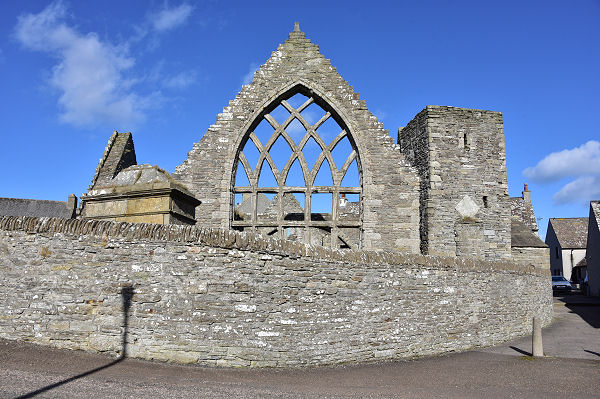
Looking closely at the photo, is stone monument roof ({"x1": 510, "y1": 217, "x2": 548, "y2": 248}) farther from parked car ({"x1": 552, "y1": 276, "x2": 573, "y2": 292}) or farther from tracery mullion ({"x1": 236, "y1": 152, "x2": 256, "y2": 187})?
parked car ({"x1": 552, "y1": 276, "x2": 573, "y2": 292})

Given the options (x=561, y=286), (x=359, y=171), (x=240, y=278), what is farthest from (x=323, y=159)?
(x=561, y=286)

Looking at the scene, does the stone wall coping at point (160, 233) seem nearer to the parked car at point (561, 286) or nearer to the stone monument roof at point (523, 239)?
the stone monument roof at point (523, 239)

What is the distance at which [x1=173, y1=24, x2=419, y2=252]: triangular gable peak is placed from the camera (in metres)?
13.6

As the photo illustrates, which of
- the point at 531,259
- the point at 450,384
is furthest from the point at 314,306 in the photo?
the point at 531,259

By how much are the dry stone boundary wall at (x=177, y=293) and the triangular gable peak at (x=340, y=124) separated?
6.52 meters

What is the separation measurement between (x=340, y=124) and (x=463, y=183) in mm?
4750

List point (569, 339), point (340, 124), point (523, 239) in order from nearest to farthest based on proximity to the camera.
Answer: point (569, 339) < point (340, 124) < point (523, 239)

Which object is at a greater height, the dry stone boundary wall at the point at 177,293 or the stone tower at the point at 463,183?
the stone tower at the point at 463,183

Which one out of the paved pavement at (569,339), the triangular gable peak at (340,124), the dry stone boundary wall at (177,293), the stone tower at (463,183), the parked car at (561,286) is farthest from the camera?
the parked car at (561,286)

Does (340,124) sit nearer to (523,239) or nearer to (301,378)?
(523,239)

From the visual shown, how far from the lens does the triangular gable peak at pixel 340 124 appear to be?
1365 cm

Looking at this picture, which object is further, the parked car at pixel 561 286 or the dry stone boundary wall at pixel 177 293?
the parked car at pixel 561 286

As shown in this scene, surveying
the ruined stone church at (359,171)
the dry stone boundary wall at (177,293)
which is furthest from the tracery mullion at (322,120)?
the dry stone boundary wall at (177,293)

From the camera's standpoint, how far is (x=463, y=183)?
1541 cm
